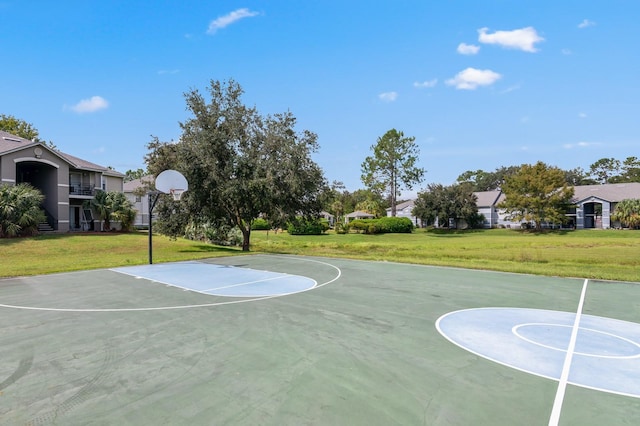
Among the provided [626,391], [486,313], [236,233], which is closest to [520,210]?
[236,233]

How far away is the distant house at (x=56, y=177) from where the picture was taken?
75.6 ft

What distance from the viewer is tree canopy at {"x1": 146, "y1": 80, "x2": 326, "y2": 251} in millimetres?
19641

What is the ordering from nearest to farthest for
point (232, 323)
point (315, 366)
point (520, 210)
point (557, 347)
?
point (315, 366), point (557, 347), point (232, 323), point (520, 210)

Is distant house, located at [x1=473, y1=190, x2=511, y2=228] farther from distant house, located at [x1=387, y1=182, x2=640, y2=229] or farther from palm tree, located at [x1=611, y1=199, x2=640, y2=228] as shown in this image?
palm tree, located at [x1=611, y1=199, x2=640, y2=228]

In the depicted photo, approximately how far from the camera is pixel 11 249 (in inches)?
709

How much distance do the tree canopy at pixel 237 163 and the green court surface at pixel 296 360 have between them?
38.3 feet

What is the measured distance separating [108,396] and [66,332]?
9.15ft

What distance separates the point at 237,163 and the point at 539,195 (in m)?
41.2

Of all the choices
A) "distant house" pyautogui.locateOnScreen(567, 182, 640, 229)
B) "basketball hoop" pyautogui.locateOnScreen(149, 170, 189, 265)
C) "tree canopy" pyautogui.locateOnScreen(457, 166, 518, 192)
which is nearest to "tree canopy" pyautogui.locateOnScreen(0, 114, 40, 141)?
"basketball hoop" pyautogui.locateOnScreen(149, 170, 189, 265)

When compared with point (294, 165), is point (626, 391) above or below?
below

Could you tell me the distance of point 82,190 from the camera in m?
27.6

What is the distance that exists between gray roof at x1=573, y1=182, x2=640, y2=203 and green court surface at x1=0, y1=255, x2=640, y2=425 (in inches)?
1878

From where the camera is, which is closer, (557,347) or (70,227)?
(557,347)

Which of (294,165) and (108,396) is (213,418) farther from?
(294,165)
